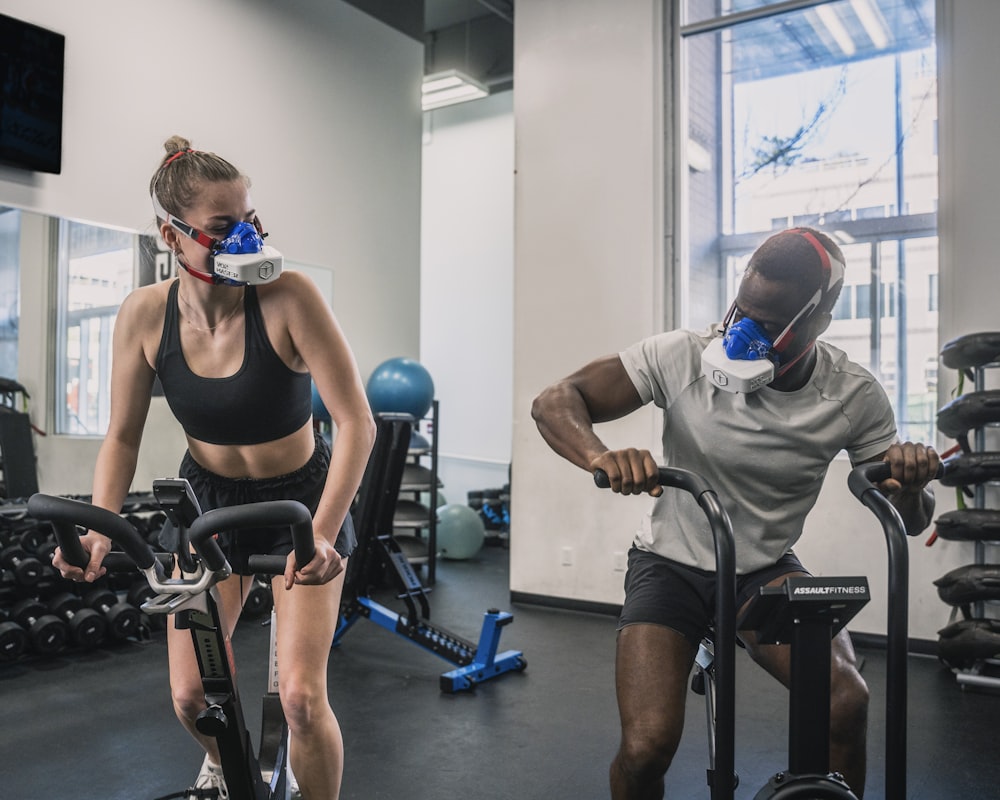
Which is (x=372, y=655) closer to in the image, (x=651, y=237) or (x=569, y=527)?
(x=569, y=527)

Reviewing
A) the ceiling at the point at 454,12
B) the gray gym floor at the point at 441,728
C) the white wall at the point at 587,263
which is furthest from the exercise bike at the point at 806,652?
the ceiling at the point at 454,12

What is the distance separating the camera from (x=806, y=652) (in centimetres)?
130

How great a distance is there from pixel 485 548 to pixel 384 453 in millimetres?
3657

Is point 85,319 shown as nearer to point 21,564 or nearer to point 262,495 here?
point 21,564

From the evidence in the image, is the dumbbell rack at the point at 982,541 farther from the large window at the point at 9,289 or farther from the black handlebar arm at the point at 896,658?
the large window at the point at 9,289

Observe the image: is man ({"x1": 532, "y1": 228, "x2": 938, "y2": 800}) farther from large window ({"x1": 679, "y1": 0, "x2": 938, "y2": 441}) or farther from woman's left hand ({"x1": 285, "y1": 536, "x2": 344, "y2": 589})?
large window ({"x1": 679, "y1": 0, "x2": 938, "y2": 441})

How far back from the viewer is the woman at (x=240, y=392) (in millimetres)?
1563

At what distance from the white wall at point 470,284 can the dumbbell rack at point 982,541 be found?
5191mm

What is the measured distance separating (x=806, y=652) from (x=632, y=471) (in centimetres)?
38

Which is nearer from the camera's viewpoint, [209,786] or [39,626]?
[209,786]

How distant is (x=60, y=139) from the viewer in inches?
165

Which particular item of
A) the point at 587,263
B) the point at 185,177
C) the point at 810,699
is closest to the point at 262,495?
the point at 185,177

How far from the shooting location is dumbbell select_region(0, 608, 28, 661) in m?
3.63

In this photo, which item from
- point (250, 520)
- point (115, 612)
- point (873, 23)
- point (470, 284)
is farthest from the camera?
point (470, 284)
